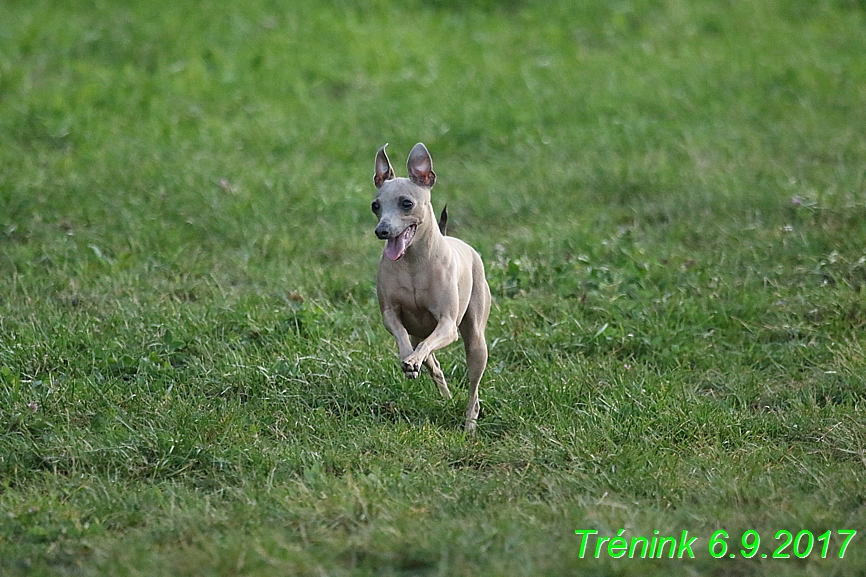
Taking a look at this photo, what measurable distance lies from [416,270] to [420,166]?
1.68 ft

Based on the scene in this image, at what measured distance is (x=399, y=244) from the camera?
5043 millimetres

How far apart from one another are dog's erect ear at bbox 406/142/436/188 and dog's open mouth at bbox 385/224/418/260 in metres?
0.32

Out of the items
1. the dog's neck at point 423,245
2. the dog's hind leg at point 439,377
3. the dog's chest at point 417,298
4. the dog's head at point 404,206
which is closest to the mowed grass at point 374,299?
the dog's hind leg at point 439,377

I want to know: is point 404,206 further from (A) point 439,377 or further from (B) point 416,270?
(A) point 439,377

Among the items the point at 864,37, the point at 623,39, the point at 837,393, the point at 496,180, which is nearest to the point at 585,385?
the point at 837,393

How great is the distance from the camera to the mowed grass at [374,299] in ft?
14.6

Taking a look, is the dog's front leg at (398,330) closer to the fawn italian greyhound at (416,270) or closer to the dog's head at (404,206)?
the fawn italian greyhound at (416,270)

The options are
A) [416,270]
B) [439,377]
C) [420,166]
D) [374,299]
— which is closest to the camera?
[416,270]

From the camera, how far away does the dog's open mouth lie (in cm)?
501

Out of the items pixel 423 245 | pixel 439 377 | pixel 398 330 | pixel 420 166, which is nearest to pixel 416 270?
pixel 423 245

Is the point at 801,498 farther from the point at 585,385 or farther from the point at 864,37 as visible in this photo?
the point at 864,37

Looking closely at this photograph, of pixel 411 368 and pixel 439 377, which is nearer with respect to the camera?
pixel 411 368

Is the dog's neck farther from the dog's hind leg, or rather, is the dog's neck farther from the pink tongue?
the dog's hind leg

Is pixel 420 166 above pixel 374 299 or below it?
above
